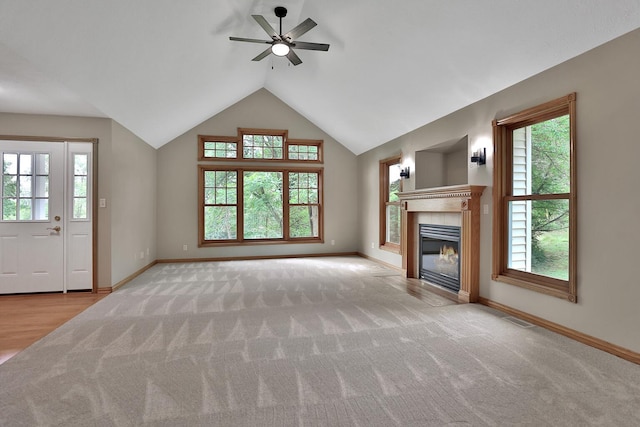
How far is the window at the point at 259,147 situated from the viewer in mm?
7148

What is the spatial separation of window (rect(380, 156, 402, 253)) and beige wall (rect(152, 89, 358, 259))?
1.26 meters

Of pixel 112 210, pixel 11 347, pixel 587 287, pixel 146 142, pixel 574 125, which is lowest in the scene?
pixel 11 347

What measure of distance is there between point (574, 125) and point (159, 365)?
4088mm

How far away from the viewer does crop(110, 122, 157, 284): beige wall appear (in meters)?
4.63

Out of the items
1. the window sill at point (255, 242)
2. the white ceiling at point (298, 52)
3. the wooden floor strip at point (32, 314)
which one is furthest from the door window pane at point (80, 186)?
the window sill at point (255, 242)

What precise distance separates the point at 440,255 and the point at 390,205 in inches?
72.8

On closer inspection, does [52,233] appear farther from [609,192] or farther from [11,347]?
[609,192]

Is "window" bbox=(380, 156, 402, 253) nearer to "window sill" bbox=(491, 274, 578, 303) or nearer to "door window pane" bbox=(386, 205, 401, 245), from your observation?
"door window pane" bbox=(386, 205, 401, 245)

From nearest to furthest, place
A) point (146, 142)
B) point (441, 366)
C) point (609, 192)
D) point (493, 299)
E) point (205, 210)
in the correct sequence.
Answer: point (441, 366)
point (609, 192)
point (493, 299)
point (146, 142)
point (205, 210)

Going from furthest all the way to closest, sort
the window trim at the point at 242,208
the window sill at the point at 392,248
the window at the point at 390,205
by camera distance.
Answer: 1. the window trim at the point at 242,208
2. the window at the point at 390,205
3. the window sill at the point at 392,248

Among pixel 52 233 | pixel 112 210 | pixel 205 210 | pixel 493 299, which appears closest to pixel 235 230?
pixel 205 210

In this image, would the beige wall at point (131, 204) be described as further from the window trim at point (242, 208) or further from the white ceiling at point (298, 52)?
the window trim at point (242, 208)

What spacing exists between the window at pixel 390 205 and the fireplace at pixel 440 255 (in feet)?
3.09

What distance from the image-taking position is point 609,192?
8.61 feet
